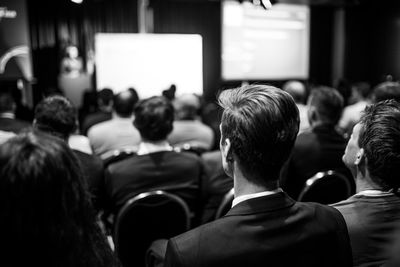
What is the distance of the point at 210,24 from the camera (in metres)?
7.94

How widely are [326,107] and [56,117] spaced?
1.77m

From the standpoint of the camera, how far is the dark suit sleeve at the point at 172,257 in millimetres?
1051

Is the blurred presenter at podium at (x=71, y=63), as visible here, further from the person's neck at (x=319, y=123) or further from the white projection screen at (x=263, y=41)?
the person's neck at (x=319, y=123)

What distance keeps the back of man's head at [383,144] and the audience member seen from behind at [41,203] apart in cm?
104

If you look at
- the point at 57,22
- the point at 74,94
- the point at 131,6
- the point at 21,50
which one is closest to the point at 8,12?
the point at 21,50

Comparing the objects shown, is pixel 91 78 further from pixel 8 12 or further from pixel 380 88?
pixel 380 88

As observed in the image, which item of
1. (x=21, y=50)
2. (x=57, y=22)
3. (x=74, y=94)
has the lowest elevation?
(x=74, y=94)

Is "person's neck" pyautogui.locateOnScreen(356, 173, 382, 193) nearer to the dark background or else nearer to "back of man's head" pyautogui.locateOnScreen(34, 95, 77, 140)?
"back of man's head" pyautogui.locateOnScreen(34, 95, 77, 140)

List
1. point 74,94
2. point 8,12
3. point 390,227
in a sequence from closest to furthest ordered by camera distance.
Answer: point 390,227 → point 8,12 → point 74,94

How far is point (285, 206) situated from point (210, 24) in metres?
7.15

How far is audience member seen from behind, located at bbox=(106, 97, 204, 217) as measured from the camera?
2375mm

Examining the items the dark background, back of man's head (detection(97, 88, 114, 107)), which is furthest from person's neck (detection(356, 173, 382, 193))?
the dark background

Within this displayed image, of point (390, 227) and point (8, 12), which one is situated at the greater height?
point (8, 12)

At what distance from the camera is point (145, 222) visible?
88.7 inches
